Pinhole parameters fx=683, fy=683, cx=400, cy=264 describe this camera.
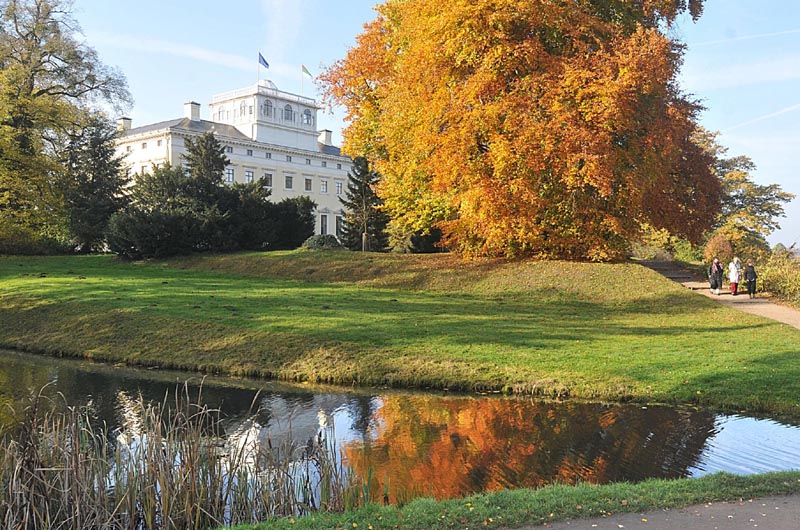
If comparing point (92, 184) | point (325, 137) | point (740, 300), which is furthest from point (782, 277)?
point (325, 137)

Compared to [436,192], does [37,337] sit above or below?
below

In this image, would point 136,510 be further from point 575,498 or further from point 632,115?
point 632,115

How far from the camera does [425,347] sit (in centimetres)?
1377

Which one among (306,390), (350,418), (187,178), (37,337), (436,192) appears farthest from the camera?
(187,178)

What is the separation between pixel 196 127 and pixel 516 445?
72994 mm

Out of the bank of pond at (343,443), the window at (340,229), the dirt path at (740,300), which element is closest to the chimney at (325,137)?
the window at (340,229)

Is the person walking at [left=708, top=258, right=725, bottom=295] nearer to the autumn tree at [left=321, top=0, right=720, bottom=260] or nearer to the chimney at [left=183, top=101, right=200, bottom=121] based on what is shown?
the autumn tree at [left=321, top=0, right=720, bottom=260]

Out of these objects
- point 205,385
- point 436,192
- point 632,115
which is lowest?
point 205,385

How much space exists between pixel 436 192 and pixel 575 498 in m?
20.4

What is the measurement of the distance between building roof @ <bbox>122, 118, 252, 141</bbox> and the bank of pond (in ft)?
215

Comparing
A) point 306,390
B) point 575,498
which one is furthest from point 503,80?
point 575,498

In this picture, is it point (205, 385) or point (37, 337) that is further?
point (37, 337)

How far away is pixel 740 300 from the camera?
933 inches

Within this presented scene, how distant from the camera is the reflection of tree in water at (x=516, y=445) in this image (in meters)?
7.33
